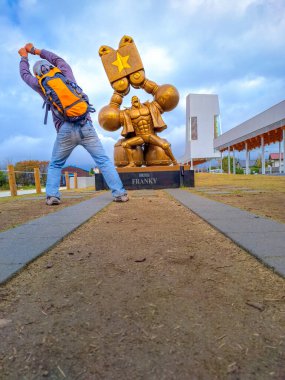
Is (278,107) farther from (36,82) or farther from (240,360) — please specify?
(240,360)

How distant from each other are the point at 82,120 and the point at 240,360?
3601 millimetres

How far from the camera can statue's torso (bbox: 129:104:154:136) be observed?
7965mm

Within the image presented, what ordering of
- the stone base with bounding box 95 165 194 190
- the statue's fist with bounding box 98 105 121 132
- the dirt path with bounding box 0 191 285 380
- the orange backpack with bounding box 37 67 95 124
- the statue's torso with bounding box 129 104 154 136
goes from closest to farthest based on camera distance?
1. the dirt path with bounding box 0 191 285 380
2. the orange backpack with bounding box 37 67 95 124
3. the stone base with bounding box 95 165 194 190
4. the statue's torso with bounding box 129 104 154 136
5. the statue's fist with bounding box 98 105 121 132

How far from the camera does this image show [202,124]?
40250 mm

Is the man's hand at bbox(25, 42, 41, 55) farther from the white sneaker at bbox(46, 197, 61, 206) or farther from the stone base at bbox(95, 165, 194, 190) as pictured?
the stone base at bbox(95, 165, 194, 190)

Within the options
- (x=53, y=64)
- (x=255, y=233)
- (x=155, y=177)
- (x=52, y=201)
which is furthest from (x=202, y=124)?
(x=255, y=233)

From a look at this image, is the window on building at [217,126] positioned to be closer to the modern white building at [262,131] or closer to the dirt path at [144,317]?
A: the modern white building at [262,131]

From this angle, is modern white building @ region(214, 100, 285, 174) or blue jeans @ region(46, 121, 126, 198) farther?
modern white building @ region(214, 100, 285, 174)

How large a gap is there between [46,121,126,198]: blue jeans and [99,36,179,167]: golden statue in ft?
12.5

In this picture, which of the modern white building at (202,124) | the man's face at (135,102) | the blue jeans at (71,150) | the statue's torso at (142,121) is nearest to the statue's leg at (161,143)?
the statue's torso at (142,121)

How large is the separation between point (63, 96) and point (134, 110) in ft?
15.5

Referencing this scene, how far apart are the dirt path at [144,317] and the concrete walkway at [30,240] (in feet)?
0.19

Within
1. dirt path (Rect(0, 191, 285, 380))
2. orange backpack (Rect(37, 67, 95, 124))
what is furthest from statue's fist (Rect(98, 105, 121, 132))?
dirt path (Rect(0, 191, 285, 380))

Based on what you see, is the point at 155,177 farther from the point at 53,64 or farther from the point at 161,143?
the point at 53,64
